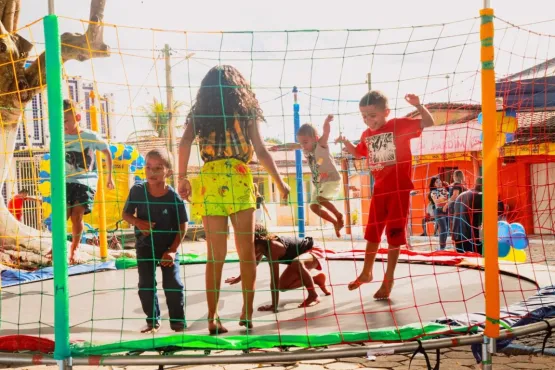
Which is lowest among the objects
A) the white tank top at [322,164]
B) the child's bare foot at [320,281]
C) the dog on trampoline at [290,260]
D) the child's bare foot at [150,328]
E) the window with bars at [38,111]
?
the child's bare foot at [150,328]

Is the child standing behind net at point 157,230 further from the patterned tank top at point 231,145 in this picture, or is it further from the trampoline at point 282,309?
the patterned tank top at point 231,145

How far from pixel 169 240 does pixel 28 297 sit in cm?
199

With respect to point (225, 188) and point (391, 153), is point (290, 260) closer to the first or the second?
point (391, 153)

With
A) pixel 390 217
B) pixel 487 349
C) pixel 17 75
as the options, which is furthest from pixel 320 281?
pixel 17 75

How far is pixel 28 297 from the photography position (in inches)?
182

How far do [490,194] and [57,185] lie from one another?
178cm

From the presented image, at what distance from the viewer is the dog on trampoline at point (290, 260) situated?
368 centimetres

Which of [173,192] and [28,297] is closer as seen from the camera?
[173,192]

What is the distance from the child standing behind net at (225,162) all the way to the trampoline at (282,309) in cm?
21

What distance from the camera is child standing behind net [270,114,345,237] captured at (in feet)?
15.7

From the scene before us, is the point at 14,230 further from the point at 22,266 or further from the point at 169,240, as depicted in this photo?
the point at 169,240

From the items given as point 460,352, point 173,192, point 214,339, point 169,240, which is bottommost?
point 460,352

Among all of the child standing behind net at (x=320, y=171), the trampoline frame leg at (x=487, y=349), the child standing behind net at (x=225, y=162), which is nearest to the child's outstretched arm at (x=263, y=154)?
the child standing behind net at (x=225, y=162)

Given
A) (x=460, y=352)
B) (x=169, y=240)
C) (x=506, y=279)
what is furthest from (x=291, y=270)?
(x=506, y=279)
